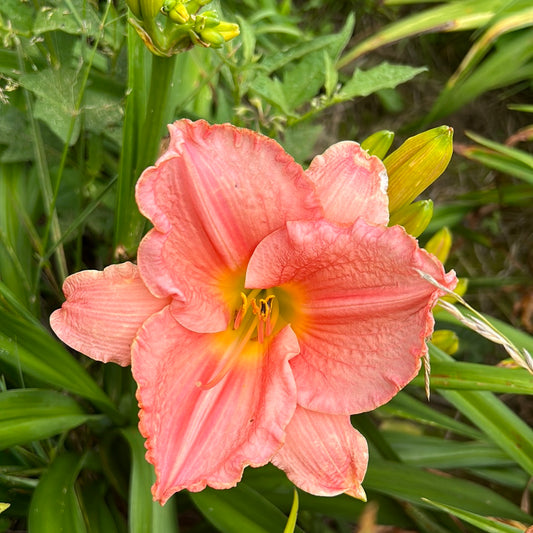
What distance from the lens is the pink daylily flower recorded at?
0.64m

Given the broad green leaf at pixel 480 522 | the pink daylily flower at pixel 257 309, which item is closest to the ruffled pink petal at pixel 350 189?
the pink daylily flower at pixel 257 309

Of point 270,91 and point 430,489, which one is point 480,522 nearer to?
point 430,489

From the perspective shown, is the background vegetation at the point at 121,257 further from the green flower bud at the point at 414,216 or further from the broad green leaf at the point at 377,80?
the green flower bud at the point at 414,216

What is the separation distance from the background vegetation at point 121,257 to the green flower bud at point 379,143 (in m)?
0.16

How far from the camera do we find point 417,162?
28.5 inches

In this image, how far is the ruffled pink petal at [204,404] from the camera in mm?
636

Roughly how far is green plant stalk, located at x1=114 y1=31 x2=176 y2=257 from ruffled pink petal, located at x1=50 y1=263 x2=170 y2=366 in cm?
13

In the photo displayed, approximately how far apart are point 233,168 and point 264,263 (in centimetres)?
12

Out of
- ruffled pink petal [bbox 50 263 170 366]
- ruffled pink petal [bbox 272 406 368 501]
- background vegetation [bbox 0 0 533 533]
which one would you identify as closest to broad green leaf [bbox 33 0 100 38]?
background vegetation [bbox 0 0 533 533]

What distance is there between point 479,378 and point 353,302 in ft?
0.82

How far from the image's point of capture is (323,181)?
2.27 ft

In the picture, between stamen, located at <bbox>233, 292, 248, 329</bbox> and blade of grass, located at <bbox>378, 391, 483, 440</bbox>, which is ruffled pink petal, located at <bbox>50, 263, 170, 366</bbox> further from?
blade of grass, located at <bbox>378, 391, 483, 440</bbox>

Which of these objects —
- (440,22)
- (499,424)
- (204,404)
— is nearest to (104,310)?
(204,404)

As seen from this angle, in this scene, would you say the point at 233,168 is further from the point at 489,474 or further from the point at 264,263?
the point at 489,474
